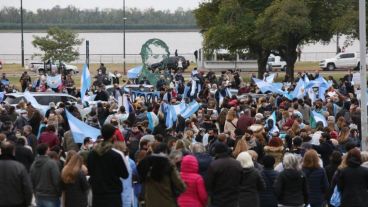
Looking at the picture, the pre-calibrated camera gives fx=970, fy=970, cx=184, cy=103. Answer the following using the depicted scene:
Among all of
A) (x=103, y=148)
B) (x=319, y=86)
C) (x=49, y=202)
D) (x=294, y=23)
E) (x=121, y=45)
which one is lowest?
(x=121, y=45)

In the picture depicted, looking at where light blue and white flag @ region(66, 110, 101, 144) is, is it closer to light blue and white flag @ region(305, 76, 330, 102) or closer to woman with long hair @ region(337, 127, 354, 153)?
woman with long hair @ region(337, 127, 354, 153)

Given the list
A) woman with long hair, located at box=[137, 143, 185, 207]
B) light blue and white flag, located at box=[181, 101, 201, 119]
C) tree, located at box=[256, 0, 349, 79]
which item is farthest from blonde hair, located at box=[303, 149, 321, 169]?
tree, located at box=[256, 0, 349, 79]

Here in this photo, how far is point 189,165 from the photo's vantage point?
12.8 meters

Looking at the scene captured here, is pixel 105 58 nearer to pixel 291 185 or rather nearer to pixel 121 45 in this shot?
pixel 121 45

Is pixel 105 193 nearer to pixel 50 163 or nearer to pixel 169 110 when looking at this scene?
pixel 50 163

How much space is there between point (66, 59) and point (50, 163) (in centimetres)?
5855

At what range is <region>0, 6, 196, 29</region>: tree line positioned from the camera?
171125mm

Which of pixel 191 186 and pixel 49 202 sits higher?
pixel 191 186

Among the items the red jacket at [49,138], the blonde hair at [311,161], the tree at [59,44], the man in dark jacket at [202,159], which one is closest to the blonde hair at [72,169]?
the man in dark jacket at [202,159]

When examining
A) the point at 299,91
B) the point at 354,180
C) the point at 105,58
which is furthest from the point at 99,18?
the point at 354,180

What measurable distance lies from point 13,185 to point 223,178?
2.82m

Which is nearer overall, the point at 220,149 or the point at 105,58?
the point at 220,149

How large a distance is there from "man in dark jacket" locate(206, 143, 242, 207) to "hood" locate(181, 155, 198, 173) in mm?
427

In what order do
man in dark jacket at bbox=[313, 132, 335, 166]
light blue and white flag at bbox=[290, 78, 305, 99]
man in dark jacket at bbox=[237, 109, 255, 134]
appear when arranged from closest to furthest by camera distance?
1. man in dark jacket at bbox=[313, 132, 335, 166]
2. man in dark jacket at bbox=[237, 109, 255, 134]
3. light blue and white flag at bbox=[290, 78, 305, 99]
